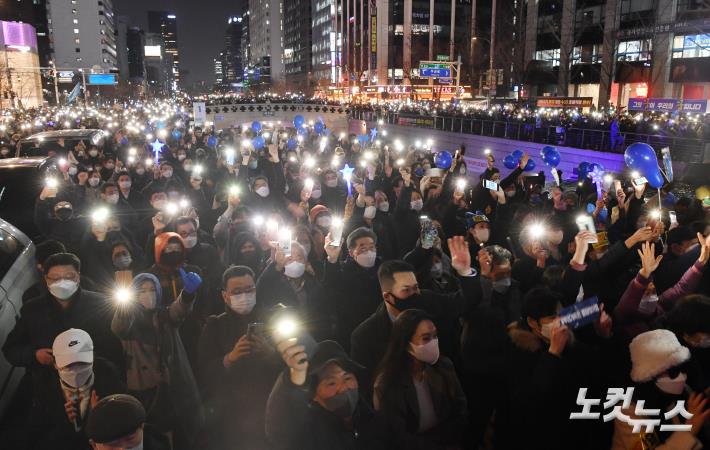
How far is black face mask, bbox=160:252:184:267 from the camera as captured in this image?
17.4 ft

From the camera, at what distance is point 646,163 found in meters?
6.90

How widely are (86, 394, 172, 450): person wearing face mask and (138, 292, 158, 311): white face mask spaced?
1.35m

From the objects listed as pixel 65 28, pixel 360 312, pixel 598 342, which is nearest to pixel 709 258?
pixel 598 342

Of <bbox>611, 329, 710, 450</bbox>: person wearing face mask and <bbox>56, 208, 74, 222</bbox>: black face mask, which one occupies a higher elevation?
<bbox>56, 208, 74, 222</bbox>: black face mask

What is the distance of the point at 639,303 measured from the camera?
411 centimetres

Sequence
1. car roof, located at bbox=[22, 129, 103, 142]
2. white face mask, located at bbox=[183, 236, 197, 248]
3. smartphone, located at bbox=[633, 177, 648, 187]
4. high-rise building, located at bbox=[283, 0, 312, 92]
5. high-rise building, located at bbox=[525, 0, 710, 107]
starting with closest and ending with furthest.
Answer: white face mask, located at bbox=[183, 236, 197, 248] → smartphone, located at bbox=[633, 177, 648, 187] → car roof, located at bbox=[22, 129, 103, 142] → high-rise building, located at bbox=[525, 0, 710, 107] → high-rise building, located at bbox=[283, 0, 312, 92]

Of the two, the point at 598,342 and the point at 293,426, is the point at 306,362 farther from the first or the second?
the point at 598,342

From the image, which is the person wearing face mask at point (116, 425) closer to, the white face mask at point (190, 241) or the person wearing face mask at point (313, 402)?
the person wearing face mask at point (313, 402)

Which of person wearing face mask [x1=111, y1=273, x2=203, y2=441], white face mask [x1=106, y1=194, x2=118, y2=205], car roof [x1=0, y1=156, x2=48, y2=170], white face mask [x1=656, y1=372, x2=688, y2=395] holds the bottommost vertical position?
person wearing face mask [x1=111, y1=273, x2=203, y2=441]

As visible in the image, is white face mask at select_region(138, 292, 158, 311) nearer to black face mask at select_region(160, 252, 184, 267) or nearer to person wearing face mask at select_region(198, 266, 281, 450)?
person wearing face mask at select_region(198, 266, 281, 450)

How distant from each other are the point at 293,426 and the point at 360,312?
2.02m

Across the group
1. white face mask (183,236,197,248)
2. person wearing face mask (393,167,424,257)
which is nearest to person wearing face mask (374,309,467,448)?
white face mask (183,236,197,248)

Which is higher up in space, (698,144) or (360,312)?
(698,144)

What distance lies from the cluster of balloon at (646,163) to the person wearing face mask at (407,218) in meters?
2.80
